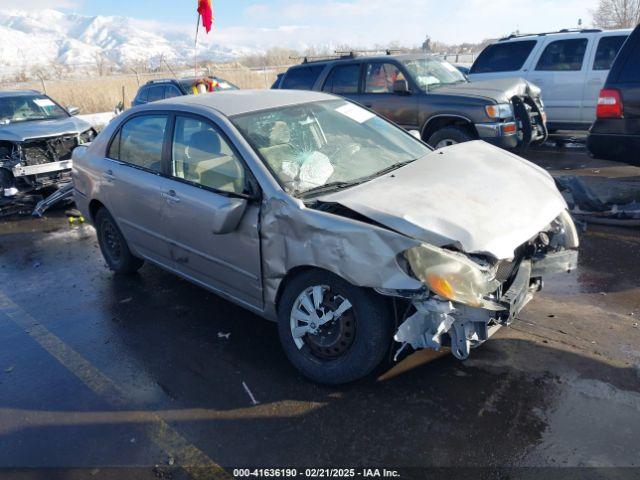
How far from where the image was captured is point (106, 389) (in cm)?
351

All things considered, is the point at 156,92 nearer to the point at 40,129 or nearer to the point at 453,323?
the point at 40,129

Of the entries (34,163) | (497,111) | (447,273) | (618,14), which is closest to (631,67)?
(497,111)

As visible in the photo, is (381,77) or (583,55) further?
(583,55)

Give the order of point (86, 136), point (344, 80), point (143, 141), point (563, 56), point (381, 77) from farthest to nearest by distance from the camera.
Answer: point (563, 56), point (344, 80), point (86, 136), point (381, 77), point (143, 141)

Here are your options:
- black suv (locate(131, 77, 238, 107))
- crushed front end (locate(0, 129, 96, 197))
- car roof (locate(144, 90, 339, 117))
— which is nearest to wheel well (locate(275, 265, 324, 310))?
car roof (locate(144, 90, 339, 117))

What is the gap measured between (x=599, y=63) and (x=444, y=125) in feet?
11.2

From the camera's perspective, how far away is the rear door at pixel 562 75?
9664mm

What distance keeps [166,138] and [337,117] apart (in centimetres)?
138

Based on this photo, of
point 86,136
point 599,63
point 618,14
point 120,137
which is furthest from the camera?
point 618,14

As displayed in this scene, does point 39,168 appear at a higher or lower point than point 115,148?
lower

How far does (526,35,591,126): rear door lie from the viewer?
9664 millimetres

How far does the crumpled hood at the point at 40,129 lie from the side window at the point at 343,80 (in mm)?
4275

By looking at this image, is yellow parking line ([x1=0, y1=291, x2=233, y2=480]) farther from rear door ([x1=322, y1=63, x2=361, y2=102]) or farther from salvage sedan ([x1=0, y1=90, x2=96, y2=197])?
rear door ([x1=322, y1=63, x2=361, y2=102])

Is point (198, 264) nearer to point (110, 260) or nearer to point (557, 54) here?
point (110, 260)
